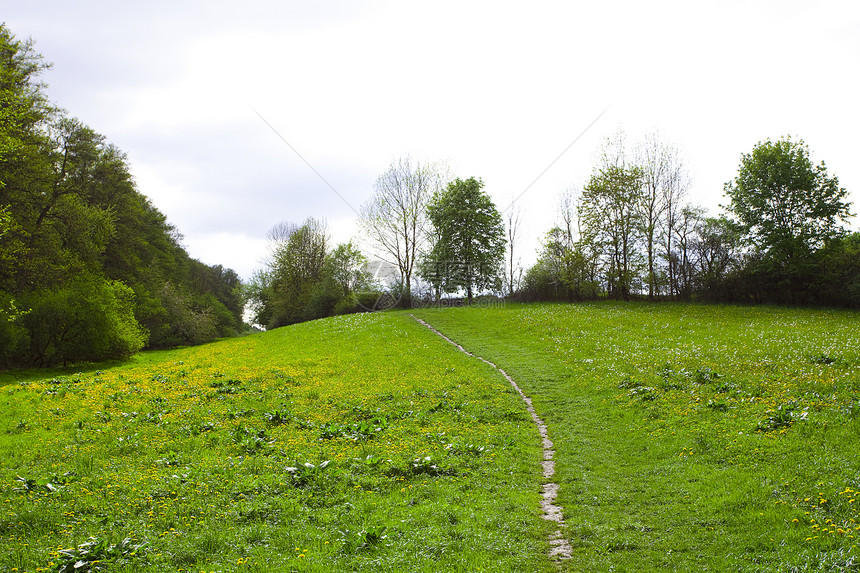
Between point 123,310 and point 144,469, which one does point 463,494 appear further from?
point 123,310

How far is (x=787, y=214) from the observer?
44.7 metres

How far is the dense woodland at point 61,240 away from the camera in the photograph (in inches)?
1112

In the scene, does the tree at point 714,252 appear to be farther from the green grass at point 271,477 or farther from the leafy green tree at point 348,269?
the leafy green tree at point 348,269

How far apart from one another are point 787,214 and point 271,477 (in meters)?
53.4

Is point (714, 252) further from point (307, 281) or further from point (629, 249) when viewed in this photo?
point (307, 281)

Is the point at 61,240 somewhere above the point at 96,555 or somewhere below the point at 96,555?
above

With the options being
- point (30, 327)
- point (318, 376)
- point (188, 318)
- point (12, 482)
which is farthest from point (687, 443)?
point (188, 318)

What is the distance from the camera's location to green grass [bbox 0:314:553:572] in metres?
6.90

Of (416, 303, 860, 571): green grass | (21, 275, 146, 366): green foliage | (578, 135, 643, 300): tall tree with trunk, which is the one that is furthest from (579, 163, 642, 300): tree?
(21, 275, 146, 366): green foliage

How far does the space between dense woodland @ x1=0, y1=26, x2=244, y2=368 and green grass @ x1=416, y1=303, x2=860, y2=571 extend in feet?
90.1

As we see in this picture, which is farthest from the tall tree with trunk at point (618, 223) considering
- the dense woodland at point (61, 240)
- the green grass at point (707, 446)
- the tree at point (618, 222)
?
the dense woodland at point (61, 240)

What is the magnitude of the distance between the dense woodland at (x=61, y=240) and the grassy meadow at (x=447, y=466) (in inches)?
411

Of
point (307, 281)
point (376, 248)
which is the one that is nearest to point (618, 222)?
point (376, 248)

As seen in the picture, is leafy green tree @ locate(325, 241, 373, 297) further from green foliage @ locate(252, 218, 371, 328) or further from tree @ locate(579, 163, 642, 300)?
tree @ locate(579, 163, 642, 300)
